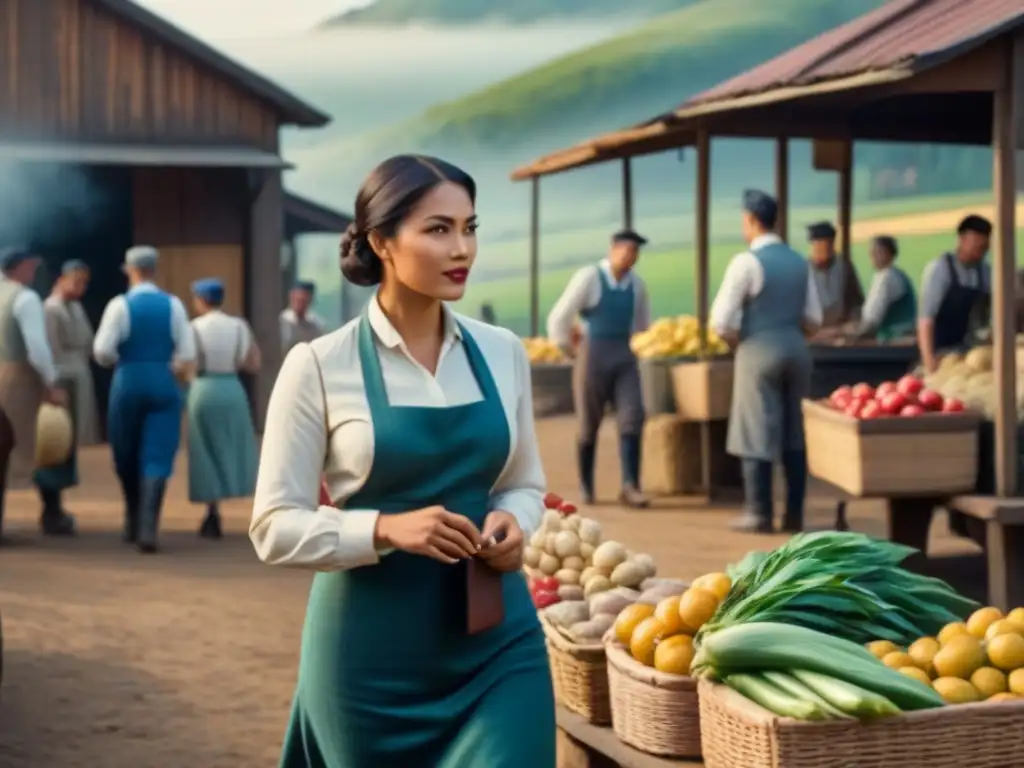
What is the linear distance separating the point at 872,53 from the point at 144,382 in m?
4.58

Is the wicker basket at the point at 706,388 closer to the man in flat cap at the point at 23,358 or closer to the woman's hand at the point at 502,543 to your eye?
the man in flat cap at the point at 23,358

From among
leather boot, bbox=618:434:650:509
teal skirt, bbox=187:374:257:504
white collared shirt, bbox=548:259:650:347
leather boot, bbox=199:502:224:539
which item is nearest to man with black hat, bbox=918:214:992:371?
white collared shirt, bbox=548:259:650:347

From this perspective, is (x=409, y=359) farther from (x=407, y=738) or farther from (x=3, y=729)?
(x=3, y=729)

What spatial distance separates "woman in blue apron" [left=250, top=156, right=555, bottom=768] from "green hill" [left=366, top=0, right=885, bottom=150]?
5985 centimetres

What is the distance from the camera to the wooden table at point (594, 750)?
4.66 m

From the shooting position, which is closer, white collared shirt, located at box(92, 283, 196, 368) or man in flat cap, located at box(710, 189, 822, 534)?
man in flat cap, located at box(710, 189, 822, 534)

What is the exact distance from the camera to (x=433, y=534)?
338 centimetres

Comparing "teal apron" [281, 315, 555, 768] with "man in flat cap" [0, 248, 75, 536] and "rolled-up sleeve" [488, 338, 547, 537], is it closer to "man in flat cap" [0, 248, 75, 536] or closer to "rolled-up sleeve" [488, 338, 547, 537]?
"rolled-up sleeve" [488, 338, 547, 537]

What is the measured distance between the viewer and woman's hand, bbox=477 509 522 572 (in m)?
3.46

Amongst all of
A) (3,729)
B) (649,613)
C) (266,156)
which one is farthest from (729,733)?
(266,156)

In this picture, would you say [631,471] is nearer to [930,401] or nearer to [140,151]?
[930,401]

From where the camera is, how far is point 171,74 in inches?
720

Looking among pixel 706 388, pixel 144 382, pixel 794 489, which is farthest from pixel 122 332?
pixel 794 489

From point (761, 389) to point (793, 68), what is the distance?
1.93 metres
